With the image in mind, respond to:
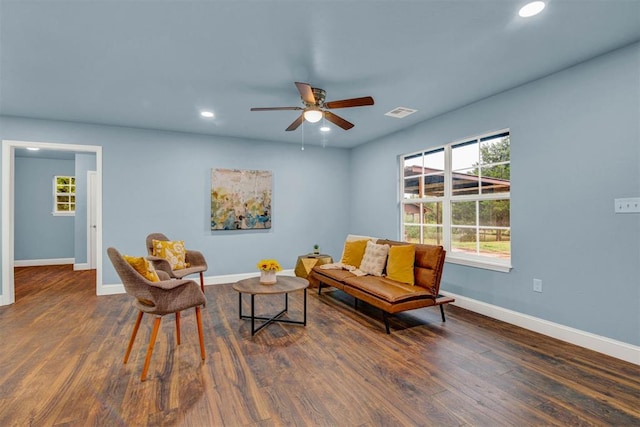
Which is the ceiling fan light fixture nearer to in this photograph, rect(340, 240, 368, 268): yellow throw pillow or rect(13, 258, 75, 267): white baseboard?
rect(340, 240, 368, 268): yellow throw pillow

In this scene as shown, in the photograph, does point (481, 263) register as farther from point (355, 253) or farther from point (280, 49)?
point (280, 49)

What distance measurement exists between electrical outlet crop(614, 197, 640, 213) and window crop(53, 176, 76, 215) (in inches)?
369

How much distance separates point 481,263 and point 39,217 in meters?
8.98

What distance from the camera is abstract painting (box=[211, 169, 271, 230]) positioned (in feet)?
17.0

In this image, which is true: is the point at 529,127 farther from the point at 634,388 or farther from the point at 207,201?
the point at 207,201

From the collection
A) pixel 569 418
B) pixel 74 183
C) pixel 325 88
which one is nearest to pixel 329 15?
pixel 325 88

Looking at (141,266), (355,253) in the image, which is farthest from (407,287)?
(141,266)

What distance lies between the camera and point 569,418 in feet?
5.96

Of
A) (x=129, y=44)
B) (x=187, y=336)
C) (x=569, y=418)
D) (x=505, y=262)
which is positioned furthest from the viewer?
(x=505, y=262)

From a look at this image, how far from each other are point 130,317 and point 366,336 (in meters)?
2.76

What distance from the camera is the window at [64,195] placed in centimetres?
705

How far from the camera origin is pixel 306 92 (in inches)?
106

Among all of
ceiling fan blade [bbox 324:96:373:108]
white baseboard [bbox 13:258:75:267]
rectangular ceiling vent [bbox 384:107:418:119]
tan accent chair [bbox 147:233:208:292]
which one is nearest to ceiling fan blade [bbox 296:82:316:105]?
ceiling fan blade [bbox 324:96:373:108]

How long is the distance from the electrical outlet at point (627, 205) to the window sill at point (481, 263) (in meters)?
1.10
